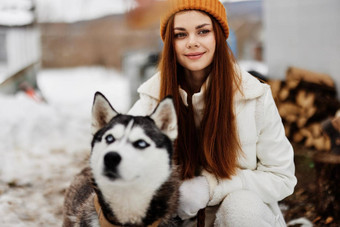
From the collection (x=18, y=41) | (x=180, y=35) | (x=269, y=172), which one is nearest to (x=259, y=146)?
(x=269, y=172)

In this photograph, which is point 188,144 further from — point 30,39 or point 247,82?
point 30,39

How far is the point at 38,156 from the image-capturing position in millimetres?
3904

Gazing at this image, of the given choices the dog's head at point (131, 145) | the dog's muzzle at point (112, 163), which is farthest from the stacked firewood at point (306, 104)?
the dog's muzzle at point (112, 163)

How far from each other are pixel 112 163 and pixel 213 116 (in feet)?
2.19

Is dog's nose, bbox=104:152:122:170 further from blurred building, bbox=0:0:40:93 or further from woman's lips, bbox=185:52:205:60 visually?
blurred building, bbox=0:0:40:93

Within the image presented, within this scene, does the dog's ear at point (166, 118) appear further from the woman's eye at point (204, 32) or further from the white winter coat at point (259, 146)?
the woman's eye at point (204, 32)

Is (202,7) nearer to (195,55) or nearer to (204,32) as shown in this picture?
(204,32)

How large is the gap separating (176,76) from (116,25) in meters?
12.8

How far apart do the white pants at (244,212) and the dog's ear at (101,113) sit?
2.31ft

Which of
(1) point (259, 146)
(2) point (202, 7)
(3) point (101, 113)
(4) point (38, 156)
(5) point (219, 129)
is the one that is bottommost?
(4) point (38, 156)

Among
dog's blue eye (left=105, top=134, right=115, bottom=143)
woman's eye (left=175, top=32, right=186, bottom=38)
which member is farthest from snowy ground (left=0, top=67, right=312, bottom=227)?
woman's eye (left=175, top=32, right=186, bottom=38)

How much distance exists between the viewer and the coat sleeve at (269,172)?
1782 millimetres

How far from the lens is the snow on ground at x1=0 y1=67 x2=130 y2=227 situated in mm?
2666

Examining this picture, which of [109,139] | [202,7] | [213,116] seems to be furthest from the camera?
[213,116]
